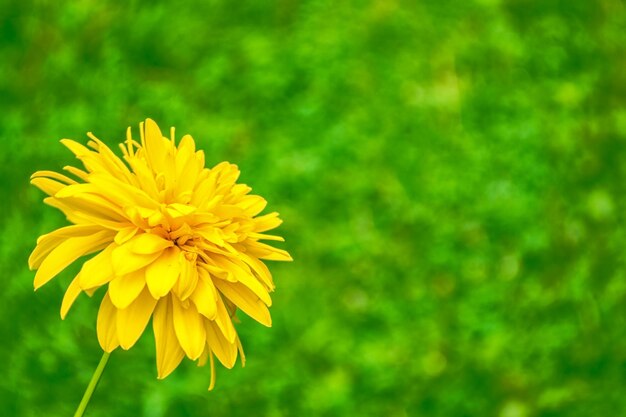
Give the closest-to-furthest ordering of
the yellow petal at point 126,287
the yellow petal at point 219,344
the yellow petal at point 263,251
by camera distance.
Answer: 1. the yellow petal at point 126,287
2. the yellow petal at point 219,344
3. the yellow petal at point 263,251

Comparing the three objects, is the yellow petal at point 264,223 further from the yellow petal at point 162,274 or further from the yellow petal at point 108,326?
the yellow petal at point 108,326

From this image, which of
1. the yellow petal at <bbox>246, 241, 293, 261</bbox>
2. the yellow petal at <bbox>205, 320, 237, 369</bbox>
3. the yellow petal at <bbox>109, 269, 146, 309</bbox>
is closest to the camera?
the yellow petal at <bbox>109, 269, 146, 309</bbox>

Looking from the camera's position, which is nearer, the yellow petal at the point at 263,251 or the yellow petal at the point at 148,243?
the yellow petal at the point at 148,243

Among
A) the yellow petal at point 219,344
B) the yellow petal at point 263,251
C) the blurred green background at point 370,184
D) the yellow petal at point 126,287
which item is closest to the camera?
the yellow petal at point 126,287

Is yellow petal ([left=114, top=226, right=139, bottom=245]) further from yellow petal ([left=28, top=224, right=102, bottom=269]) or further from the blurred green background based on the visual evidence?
the blurred green background

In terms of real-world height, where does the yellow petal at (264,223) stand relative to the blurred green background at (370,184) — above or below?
below

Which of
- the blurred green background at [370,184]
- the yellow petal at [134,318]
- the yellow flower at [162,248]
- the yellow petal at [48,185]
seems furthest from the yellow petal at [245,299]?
the blurred green background at [370,184]

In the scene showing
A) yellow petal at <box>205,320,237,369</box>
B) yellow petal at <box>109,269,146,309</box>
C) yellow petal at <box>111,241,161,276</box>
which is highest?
yellow petal at <box>111,241,161,276</box>

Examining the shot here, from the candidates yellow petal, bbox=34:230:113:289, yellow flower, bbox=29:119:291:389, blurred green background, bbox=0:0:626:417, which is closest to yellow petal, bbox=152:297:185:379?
yellow flower, bbox=29:119:291:389

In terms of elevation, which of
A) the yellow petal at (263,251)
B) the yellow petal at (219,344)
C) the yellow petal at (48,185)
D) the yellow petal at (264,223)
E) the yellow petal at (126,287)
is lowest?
the yellow petal at (219,344)
